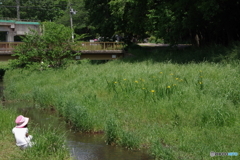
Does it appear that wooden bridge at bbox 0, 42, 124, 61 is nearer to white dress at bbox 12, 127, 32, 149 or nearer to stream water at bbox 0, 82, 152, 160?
stream water at bbox 0, 82, 152, 160

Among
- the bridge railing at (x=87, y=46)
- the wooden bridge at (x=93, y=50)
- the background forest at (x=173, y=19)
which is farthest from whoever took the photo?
the wooden bridge at (x=93, y=50)

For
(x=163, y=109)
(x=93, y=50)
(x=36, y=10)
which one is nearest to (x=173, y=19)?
(x=93, y=50)

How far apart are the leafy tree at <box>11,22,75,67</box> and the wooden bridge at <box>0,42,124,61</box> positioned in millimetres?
2267

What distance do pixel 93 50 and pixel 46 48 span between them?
643cm

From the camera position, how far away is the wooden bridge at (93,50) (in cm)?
3183

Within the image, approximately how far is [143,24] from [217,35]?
6644mm

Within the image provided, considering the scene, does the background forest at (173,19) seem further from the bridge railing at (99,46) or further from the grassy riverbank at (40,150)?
the grassy riverbank at (40,150)

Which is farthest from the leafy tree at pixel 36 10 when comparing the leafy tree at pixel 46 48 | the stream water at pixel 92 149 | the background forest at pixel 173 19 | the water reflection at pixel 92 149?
the water reflection at pixel 92 149

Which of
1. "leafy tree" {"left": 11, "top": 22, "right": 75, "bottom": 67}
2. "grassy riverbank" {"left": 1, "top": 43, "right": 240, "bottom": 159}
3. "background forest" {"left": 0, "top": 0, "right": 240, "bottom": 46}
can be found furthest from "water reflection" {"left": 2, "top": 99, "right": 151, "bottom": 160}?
"leafy tree" {"left": 11, "top": 22, "right": 75, "bottom": 67}

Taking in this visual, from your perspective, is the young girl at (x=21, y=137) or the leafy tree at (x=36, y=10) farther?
the leafy tree at (x=36, y=10)

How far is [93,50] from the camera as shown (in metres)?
34.6

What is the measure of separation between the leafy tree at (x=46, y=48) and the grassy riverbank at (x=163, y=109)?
985cm

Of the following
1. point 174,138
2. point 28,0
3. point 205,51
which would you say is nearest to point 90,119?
point 174,138

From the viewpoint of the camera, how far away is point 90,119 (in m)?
12.0
